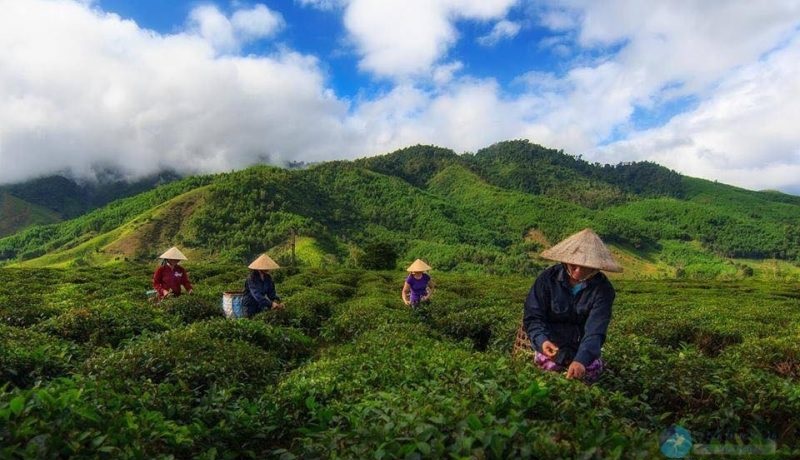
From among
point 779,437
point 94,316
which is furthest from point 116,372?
point 779,437

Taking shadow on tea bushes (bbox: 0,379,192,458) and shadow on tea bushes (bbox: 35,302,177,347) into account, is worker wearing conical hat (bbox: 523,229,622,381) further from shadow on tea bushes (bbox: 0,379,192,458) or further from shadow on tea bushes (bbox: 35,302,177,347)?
shadow on tea bushes (bbox: 35,302,177,347)

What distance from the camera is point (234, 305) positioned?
490 inches

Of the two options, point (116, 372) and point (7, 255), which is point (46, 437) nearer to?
point (116, 372)

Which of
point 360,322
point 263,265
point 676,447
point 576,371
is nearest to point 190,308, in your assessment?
Answer: point 263,265

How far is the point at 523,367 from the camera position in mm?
5508

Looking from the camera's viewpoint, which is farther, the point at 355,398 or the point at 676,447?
the point at 355,398

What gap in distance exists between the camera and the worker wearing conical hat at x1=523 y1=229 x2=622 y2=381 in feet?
18.2

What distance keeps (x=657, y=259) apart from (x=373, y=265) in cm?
12103

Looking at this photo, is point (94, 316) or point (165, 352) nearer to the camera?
point (165, 352)

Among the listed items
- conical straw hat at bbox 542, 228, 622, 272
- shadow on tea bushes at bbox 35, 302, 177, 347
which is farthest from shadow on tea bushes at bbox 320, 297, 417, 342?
conical straw hat at bbox 542, 228, 622, 272

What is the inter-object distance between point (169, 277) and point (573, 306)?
11.9 metres

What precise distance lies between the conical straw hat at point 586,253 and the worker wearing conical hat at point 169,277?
36.5ft

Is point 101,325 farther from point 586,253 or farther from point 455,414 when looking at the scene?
point 586,253

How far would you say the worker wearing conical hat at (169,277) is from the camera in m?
14.0
